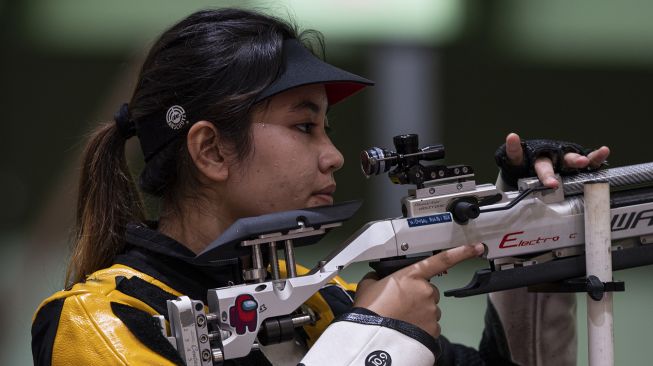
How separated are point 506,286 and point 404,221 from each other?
0.20 metres

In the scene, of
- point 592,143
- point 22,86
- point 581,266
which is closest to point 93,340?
point 581,266

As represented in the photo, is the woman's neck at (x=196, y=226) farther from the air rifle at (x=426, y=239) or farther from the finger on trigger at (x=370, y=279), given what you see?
the finger on trigger at (x=370, y=279)

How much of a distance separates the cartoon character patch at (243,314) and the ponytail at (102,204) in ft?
1.15

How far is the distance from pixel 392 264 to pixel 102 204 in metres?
0.55

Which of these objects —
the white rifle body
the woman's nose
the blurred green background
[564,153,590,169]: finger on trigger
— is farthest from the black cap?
the blurred green background

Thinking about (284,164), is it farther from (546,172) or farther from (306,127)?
(546,172)

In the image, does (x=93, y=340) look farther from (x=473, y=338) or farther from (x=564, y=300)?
(x=473, y=338)

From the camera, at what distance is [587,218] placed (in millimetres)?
1366

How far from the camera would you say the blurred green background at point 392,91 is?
2.59 m

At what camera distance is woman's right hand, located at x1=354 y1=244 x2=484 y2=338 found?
1290 millimetres

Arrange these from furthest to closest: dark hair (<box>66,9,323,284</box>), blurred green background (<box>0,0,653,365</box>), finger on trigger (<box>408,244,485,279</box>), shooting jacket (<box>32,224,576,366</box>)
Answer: blurred green background (<box>0,0,653,365</box>) → dark hair (<box>66,9,323,284</box>) → finger on trigger (<box>408,244,485,279</box>) → shooting jacket (<box>32,224,576,366</box>)

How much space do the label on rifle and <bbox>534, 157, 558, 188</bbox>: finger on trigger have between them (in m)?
0.18

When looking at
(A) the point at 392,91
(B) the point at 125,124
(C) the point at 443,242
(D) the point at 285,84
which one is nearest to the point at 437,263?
(C) the point at 443,242

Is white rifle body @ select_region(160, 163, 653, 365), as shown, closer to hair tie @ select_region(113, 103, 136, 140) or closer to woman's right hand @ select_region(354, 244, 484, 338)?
woman's right hand @ select_region(354, 244, 484, 338)
